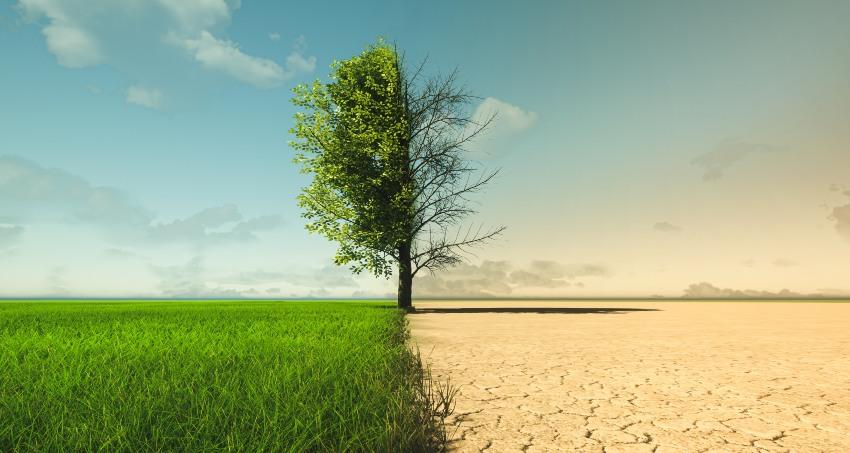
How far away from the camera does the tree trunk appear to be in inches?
832

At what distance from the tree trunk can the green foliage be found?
598 millimetres

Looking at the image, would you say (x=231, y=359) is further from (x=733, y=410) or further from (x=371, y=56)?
(x=371, y=56)

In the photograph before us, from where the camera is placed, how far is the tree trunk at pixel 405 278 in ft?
69.4

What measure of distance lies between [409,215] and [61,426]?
Answer: 1753 cm

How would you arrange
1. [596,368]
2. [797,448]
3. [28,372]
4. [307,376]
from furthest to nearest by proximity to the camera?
[596,368]
[28,372]
[307,376]
[797,448]

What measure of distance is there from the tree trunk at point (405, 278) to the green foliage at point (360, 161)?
598 mm

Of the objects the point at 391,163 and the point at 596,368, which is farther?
the point at 391,163

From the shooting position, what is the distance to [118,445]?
249 cm

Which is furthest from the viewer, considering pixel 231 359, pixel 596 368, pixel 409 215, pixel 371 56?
pixel 371 56

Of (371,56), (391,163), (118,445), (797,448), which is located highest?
(371,56)

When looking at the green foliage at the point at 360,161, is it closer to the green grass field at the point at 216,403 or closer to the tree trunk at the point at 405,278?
the tree trunk at the point at 405,278

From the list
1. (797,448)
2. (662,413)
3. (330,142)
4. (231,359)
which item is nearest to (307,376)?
(231,359)

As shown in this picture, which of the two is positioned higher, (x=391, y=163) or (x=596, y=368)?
(x=391, y=163)

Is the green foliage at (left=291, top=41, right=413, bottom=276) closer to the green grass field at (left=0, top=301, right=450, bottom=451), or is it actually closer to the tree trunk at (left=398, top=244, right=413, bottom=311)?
the tree trunk at (left=398, top=244, right=413, bottom=311)
